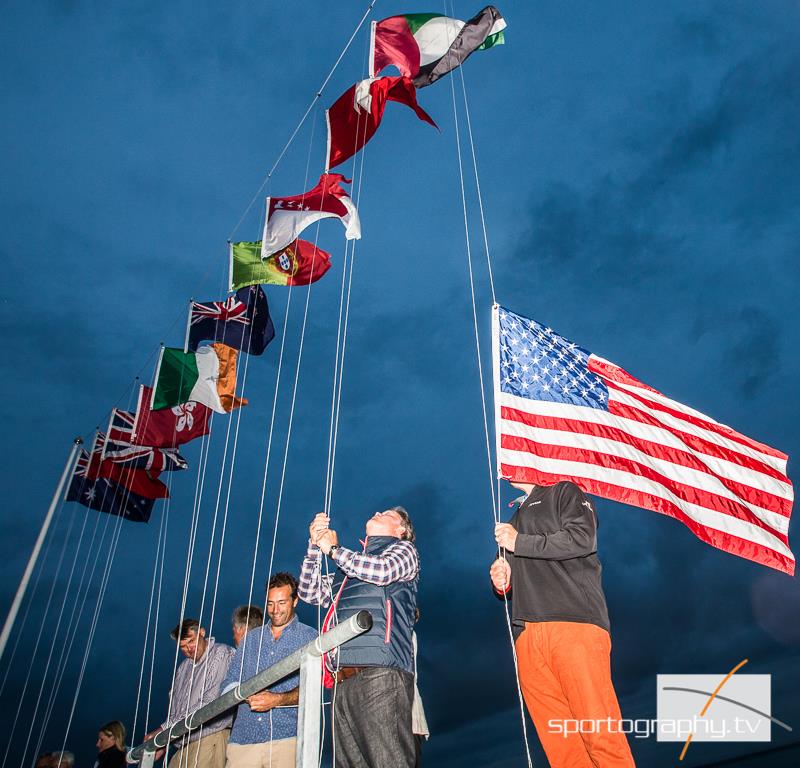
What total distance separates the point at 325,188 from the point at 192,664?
6111 millimetres

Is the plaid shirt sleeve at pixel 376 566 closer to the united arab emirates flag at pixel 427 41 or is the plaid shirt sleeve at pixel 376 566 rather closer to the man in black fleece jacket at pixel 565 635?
the man in black fleece jacket at pixel 565 635

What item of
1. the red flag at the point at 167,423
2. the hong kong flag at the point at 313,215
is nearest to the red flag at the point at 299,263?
the hong kong flag at the point at 313,215

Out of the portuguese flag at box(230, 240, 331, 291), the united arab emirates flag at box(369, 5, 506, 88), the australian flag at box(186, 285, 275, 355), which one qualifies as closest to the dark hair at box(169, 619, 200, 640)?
the portuguese flag at box(230, 240, 331, 291)

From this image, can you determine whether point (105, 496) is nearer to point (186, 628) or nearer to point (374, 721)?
point (186, 628)

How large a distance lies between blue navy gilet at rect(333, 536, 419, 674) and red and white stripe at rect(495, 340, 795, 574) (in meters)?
1.47

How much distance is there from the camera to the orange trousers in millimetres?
3240

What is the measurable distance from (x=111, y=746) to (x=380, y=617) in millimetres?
5435

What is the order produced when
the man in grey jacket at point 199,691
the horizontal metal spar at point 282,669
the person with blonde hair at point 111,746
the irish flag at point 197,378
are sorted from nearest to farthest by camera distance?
the horizontal metal spar at point 282,669 < the man in grey jacket at point 199,691 < the person with blonde hair at point 111,746 < the irish flag at point 197,378

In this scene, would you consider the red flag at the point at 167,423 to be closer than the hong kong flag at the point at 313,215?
No

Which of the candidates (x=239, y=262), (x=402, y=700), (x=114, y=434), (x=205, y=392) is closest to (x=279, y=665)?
(x=402, y=700)

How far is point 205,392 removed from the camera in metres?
11.7

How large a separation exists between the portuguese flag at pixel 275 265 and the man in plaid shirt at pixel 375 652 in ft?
21.4

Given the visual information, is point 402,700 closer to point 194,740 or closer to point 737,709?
point 737,709

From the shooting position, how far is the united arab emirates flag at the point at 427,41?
7.95 metres
